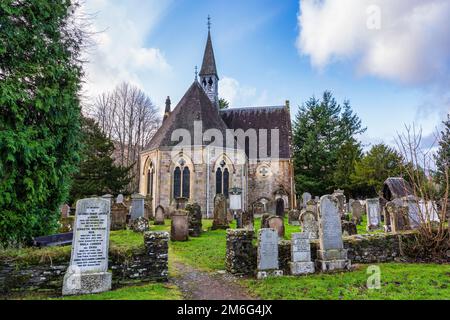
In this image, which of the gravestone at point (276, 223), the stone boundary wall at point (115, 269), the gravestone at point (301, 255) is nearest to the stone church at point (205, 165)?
the gravestone at point (276, 223)

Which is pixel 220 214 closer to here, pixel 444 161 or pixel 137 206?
pixel 137 206

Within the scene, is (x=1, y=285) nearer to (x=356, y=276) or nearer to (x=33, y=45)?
(x=33, y=45)

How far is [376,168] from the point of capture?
26609 mm

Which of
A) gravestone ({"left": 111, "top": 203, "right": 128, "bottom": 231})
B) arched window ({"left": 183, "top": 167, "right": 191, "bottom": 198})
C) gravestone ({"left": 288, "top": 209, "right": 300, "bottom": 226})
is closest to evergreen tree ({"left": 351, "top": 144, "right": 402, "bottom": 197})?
gravestone ({"left": 288, "top": 209, "right": 300, "bottom": 226})

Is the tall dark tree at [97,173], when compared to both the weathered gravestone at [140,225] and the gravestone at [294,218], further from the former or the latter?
the gravestone at [294,218]

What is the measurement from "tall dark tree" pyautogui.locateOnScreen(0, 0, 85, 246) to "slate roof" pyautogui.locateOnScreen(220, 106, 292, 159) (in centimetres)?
2203

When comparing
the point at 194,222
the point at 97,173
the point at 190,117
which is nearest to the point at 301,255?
the point at 194,222

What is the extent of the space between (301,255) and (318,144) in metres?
27.6

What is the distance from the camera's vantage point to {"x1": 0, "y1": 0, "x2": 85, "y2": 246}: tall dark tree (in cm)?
730

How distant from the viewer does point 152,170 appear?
2345 centimetres

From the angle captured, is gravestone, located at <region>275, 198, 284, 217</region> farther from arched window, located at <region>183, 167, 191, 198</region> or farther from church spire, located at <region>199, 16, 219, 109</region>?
church spire, located at <region>199, 16, 219, 109</region>
